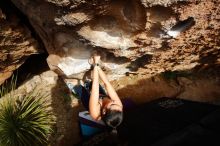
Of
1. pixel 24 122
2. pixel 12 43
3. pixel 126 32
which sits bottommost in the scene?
pixel 24 122

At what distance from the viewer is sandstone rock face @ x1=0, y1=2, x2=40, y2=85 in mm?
4113

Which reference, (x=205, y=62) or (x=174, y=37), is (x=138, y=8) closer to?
(x=174, y=37)

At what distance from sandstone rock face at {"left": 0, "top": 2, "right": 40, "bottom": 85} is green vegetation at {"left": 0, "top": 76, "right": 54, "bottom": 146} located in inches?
17.7

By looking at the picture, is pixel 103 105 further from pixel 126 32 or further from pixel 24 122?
pixel 24 122

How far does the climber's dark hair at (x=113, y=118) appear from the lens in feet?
11.5

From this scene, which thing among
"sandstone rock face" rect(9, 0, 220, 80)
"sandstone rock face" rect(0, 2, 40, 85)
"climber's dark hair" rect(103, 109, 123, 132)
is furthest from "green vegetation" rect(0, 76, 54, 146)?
"climber's dark hair" rect(103, 109, 123, 132)

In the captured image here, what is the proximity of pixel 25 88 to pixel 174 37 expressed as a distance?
288 centimetres

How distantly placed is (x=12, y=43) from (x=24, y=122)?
48.5 inches

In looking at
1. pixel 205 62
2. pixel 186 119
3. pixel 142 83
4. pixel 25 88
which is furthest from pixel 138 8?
pixel 25 88

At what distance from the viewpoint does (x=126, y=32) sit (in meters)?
4.39

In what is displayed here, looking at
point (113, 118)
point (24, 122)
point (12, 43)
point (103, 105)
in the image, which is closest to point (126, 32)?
point (103, 105)

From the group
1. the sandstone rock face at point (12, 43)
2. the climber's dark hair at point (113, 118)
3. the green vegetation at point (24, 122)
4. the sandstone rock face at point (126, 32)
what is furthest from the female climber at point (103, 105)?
the sandstone rock face at point (12, 43)

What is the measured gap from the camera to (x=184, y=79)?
569 centimetres

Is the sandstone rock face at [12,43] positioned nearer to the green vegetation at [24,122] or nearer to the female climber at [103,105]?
the green vegetation at [24,122]
